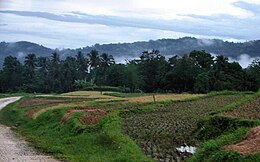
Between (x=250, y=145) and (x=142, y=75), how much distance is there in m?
70.8

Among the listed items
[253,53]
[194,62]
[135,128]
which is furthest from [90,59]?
[253,53]

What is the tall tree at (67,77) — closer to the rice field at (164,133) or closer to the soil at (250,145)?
the rice field at (164,133)

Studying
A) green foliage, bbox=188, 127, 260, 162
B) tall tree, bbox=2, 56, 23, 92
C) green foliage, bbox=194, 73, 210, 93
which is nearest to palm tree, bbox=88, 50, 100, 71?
tall tree, bbox=2, 56, 23, 92

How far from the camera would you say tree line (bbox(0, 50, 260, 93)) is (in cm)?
6212

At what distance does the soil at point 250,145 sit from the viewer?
36.2 feet

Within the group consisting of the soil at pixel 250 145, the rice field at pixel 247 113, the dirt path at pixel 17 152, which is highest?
the soil at pixel 250 145

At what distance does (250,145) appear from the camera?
38.1 ft

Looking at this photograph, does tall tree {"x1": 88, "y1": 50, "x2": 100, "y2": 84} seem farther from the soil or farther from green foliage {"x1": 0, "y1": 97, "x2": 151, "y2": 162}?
the soil

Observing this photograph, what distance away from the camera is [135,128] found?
21156 millimetres

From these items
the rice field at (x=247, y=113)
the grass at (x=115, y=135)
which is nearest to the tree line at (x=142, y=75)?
the grass at (x=115, y=135)

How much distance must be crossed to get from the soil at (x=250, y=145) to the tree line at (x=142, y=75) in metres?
47.9

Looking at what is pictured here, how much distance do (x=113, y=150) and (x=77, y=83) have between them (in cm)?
6690

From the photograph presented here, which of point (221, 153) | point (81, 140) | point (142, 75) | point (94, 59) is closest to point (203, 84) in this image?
point (142, 75)

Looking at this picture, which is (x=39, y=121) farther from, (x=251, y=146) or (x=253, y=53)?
(x=253, y=53)
